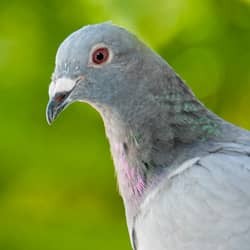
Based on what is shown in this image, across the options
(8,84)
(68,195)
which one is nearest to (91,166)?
(68,195)

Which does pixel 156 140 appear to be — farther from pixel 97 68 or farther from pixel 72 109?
pixel 72 109

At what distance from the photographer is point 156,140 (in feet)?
11.5

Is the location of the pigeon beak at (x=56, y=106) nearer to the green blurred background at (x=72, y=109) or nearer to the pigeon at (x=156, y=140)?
the pigeon at (x=156, y=140)

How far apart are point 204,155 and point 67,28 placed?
1.07 m

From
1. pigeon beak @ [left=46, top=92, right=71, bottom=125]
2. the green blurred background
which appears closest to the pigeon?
pigeon beak @ [left=46, top=92, right=71, bottom=125]

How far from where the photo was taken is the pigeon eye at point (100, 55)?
342 cm

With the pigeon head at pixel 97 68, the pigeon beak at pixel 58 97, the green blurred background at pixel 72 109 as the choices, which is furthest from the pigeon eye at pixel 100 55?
the green blurred background at pixel 72 109

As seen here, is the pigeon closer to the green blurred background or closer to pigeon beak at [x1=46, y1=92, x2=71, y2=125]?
pigeon beak at [x1=46, y1=92, x2=71, y2=125]

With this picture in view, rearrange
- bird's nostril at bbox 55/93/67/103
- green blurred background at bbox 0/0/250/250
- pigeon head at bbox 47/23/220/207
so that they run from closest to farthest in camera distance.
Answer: bird's nostril at bbox 55/93/67/103
pigeon head at bbox 47/23/220/207
green blurred background at bbox 0/0/250/250

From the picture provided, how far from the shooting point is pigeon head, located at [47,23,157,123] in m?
3.37

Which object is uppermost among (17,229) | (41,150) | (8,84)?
(8,84)

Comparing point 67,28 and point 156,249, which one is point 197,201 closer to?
point 156,249

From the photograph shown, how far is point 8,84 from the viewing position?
4285 millimetres

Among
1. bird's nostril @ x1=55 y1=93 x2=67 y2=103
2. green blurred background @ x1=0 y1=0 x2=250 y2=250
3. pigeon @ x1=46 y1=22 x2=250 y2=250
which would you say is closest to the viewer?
pigeon @ x1=46 y1=22 x2=250 y2=250
